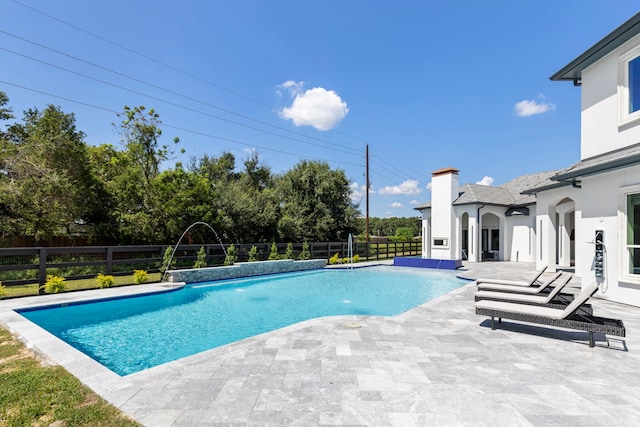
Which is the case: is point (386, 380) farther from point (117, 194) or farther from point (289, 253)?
point (117, 194)

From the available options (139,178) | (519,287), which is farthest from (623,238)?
(139,178)

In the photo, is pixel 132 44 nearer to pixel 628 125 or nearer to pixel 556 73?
pixel 556 73

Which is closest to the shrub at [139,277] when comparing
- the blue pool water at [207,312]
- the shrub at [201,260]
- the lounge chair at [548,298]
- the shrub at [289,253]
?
the blue pool water at [207,312]

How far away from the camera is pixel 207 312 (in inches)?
328

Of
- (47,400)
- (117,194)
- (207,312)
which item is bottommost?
(207,312)

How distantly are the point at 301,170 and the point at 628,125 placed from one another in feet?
62.2

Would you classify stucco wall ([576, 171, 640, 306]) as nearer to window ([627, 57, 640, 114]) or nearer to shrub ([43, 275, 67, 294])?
window ([627, 57, 640, 114])

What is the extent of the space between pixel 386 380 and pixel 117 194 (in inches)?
653

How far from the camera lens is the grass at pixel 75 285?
888 centimetres

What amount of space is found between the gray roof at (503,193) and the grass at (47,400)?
20639 mm

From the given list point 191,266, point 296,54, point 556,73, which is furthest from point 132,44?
point 556,73

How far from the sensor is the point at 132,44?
1235 centimetres

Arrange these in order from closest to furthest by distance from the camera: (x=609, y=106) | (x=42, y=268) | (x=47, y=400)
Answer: (x=47, y=400) < (x=609, y=106) < (x=42, y=268)

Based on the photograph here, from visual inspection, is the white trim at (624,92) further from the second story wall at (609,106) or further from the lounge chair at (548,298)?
the lounge chair at (548,298)
